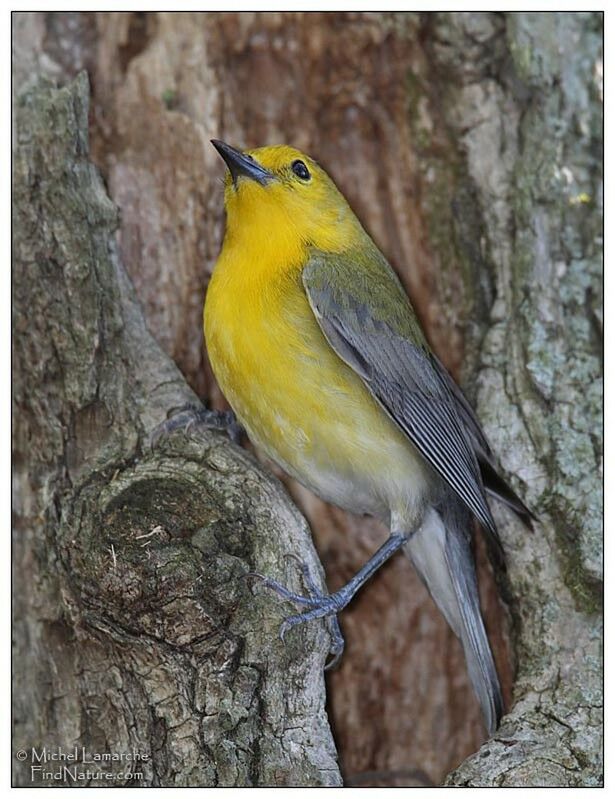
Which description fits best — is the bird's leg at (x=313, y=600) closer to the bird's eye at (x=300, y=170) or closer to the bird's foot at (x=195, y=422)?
the bird's foot at (x=195, y=422)

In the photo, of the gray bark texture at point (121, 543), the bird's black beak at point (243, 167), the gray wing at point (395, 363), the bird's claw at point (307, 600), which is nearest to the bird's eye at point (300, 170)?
the bird's black beak at point (243, 167)

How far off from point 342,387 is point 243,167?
927 mm

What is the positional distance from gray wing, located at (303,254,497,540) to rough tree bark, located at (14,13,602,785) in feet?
1.14

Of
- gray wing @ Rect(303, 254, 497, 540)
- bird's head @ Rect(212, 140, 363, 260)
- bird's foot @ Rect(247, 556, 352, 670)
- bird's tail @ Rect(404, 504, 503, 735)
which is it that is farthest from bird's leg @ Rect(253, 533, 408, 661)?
bird's head @ Rect(212, 140, 363, 260)

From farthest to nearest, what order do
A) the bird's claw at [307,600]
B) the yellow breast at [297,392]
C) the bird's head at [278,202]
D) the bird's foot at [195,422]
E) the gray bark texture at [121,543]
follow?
the bird's head at [278,202] < the bird's foot at [195,422] < the yellow breast at [297,392] < the bird's claw at [307,600] < the gray bark texture at [121,543]

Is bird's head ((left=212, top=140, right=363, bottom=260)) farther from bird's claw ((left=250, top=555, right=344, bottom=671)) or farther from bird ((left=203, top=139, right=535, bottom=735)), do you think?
bird's claw ((left=250, top=555, right=344, bottom=671))

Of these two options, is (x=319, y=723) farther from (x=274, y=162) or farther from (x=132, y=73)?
(x=132, y=73)

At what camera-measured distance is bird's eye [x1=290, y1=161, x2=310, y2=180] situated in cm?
383

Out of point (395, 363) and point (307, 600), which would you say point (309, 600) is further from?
point (395, 363)

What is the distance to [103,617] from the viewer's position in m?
3.15

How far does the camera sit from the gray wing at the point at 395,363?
139 inches

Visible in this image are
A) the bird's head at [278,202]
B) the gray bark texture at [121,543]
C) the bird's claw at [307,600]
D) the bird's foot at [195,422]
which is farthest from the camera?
the bird's head at [278,202]

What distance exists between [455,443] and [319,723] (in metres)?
1.11

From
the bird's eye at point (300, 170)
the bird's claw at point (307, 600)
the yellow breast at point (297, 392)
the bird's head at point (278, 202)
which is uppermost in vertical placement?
the bird's eye at point (300, 170)
